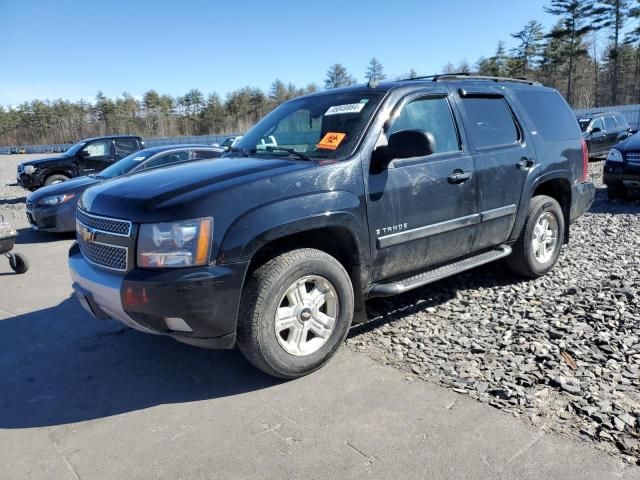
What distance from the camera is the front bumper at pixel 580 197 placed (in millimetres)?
5484

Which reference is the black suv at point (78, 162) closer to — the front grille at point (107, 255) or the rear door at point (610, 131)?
the front grille at point (107, 255)

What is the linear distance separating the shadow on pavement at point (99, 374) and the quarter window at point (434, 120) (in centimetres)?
225

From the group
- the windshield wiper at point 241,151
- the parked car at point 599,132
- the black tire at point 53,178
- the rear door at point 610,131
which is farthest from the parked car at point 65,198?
the rear door at point 610,131

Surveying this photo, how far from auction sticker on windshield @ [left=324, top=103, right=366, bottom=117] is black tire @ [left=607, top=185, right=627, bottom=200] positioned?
7.81 m

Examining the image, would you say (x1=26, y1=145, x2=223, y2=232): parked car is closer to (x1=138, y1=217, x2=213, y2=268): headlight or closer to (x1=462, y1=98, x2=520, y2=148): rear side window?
(x1=462, y1=98, x2=520, y2=148): rear side window

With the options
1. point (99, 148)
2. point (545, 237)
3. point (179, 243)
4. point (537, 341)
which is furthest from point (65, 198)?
point (537, 341)

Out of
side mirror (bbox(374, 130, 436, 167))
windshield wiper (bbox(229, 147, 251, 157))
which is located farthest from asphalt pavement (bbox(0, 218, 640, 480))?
windshield wiper (bbox(229, 147, 251, 157))

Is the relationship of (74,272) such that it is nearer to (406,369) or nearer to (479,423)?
(406,369)

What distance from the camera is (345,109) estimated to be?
394 cm

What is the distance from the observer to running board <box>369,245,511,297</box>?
3666 mm

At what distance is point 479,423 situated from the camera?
2.78 m

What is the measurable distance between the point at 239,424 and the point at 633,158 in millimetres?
9328

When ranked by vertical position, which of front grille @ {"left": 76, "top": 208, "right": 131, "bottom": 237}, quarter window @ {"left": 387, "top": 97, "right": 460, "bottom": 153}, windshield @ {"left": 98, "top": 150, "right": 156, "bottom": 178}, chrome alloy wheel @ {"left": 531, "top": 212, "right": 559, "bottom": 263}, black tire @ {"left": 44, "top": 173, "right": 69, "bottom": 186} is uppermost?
quarter window @ {"left": 387, "top": 97, "right": 460, "bottom": 153}

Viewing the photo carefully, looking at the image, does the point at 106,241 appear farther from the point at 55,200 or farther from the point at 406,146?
the point at 55,200
